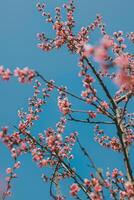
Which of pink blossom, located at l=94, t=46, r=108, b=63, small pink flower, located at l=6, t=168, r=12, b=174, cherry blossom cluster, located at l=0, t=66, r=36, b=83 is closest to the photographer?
pink blossom, located at l=94, t=46, r=108, b=63

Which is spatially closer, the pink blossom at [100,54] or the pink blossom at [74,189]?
the pink blossom at [100,54]

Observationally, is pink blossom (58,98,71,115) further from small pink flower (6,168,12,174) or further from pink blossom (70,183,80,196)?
small pink flower (6,168,12,174)

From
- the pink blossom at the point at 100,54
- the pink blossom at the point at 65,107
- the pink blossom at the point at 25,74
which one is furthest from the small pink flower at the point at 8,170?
the pink blossom at the point at 100,54

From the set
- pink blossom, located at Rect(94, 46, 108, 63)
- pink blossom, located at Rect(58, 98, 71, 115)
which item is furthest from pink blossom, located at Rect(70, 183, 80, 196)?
pink blossom, located at Rect(94, 46, 108, 63)

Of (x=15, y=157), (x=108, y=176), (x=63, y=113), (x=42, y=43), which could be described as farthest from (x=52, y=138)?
(x=42, y=43)

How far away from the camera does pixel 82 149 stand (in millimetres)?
6727

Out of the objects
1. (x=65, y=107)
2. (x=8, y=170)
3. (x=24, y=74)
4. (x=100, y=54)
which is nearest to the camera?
(x=100, y=54)

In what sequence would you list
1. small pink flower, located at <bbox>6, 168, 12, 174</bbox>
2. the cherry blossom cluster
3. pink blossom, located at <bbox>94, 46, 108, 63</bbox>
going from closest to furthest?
pink blossom, located at <bbox>94, 46, 108, 63</bbox>, the cherry blossom cluster, small pink flower, located at <bbox>6, 168, 12, 174</bbox>

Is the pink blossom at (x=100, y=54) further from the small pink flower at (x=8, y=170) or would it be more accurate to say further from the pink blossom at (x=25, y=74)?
the small pink flower at (x=8, y=170)

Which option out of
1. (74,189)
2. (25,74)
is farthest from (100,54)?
(74,189)

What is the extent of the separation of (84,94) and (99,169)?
6.41ft

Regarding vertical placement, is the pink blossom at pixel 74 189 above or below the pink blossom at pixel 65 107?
below

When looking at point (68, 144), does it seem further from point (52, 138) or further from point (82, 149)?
point (82, 149)

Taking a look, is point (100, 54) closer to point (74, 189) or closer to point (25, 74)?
point (25, 74)
